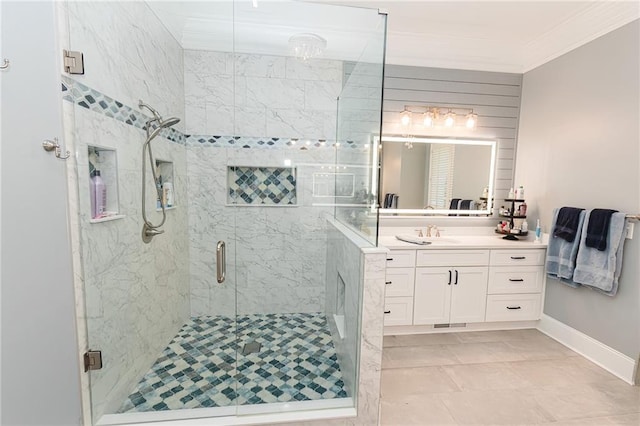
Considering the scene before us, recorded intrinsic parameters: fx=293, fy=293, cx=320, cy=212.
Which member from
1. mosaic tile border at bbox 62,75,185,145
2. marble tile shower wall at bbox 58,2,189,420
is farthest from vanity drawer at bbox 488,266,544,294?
mosaic tile border at bbox 62,75,185,145

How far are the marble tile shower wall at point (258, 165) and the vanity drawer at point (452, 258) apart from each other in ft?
3.04

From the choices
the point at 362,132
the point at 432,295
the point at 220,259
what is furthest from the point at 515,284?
the point at 220,259

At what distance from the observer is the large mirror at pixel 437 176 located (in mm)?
3021

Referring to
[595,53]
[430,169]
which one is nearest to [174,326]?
[430,169]

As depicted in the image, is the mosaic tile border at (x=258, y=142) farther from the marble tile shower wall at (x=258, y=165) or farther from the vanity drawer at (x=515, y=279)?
the vanity drawer at (x=515, y=279)

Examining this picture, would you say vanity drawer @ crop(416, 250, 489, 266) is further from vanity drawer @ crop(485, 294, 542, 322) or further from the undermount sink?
vanity drawer @ crop(485, 294, 542, 322)

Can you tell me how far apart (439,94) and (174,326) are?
3.32m

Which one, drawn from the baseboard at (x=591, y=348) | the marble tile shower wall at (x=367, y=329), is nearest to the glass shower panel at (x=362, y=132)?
the marble tile shower wall at (x=367, y=329)

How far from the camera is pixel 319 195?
287 cm

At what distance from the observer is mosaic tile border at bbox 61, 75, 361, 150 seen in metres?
1.43

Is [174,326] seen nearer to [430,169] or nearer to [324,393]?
[324,393]

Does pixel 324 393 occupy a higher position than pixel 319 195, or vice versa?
pixel 319 195

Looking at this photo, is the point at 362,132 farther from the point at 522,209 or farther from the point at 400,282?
the point at 522,209

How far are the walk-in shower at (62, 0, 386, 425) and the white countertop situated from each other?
60 centimetres
